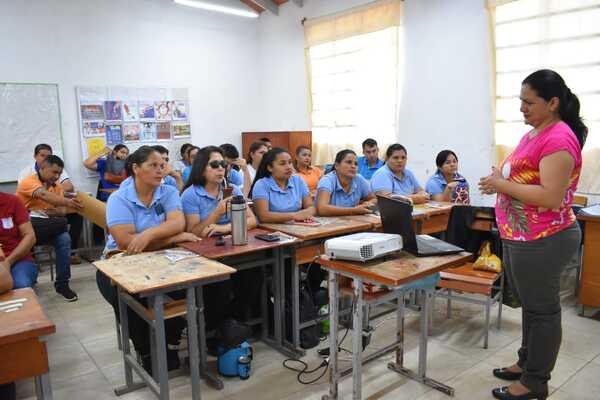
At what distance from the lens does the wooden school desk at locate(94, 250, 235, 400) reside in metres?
1.95

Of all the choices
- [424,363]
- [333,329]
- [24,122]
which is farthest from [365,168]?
[24,122]

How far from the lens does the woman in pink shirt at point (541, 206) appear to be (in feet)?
6.24

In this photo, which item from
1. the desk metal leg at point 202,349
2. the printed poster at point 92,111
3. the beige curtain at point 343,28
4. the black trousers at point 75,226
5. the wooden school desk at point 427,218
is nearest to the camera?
the desk metal leg at point 202,349

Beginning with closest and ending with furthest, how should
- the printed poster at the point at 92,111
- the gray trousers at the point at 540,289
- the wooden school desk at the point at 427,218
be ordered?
the gray trousers at the point at 540,289 < the wooden school desk at the point at 427,218 < the printed poster at the point at 92,111

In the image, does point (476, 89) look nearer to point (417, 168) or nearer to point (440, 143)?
point (440, 143)

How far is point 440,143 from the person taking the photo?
520cm

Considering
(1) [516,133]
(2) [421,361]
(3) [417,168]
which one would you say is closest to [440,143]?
(3) [417,168]

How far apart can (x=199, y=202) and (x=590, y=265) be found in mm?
2883

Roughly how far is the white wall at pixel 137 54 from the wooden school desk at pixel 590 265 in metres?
5.35

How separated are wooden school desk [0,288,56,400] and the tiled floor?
1.00 meters

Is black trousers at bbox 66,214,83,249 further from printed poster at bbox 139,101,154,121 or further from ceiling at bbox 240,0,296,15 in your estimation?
ceiling at bbox 240,0,296,15

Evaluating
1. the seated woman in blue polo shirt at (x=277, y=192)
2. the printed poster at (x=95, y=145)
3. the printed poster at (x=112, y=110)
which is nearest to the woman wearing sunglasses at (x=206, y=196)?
the seated woman in blue polo shirt at (x=277, y=192)

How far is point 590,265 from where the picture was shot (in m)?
3.37

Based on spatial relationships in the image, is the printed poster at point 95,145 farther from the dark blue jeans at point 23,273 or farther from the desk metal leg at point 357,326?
the desk metal leg at point 357,326
